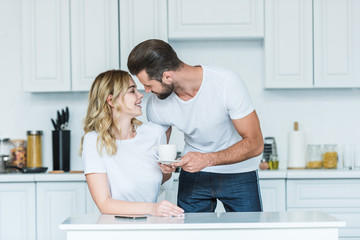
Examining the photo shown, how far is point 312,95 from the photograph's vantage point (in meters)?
3.62

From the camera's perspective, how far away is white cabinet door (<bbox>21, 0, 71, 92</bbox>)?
335 centimetres

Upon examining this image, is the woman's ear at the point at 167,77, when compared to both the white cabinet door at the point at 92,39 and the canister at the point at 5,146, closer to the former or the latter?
the white cabinet door at the point at 92,39

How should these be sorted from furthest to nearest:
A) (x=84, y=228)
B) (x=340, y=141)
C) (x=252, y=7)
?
(x=340, y=141) → (x=252, y=7) → (x=84, y=228)

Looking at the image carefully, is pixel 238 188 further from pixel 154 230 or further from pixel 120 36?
pixel 120 36

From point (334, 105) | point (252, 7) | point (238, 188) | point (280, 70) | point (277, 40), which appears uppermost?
point (252, 7)

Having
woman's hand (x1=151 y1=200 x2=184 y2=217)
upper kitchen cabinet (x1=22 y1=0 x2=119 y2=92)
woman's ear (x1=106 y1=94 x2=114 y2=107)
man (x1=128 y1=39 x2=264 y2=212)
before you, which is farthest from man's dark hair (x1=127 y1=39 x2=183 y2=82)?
upper kitchen cabinet (x1=22 y1=0 x2=119 y2=92)

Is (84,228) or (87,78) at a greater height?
(87,78)

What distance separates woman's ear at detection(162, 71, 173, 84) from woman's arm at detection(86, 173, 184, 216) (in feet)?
1.71

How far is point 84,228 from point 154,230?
0.21 m

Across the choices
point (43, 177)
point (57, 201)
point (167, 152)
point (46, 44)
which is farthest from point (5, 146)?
point (167, 152)

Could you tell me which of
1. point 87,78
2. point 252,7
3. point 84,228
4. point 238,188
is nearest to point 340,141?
point 252,7

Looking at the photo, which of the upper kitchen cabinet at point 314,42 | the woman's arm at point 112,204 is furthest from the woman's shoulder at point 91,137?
the upper kitchen cabinet at point 314,42

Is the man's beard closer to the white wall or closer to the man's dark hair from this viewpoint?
the man's dark hair

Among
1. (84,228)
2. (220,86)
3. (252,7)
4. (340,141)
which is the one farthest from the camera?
(340,141)
